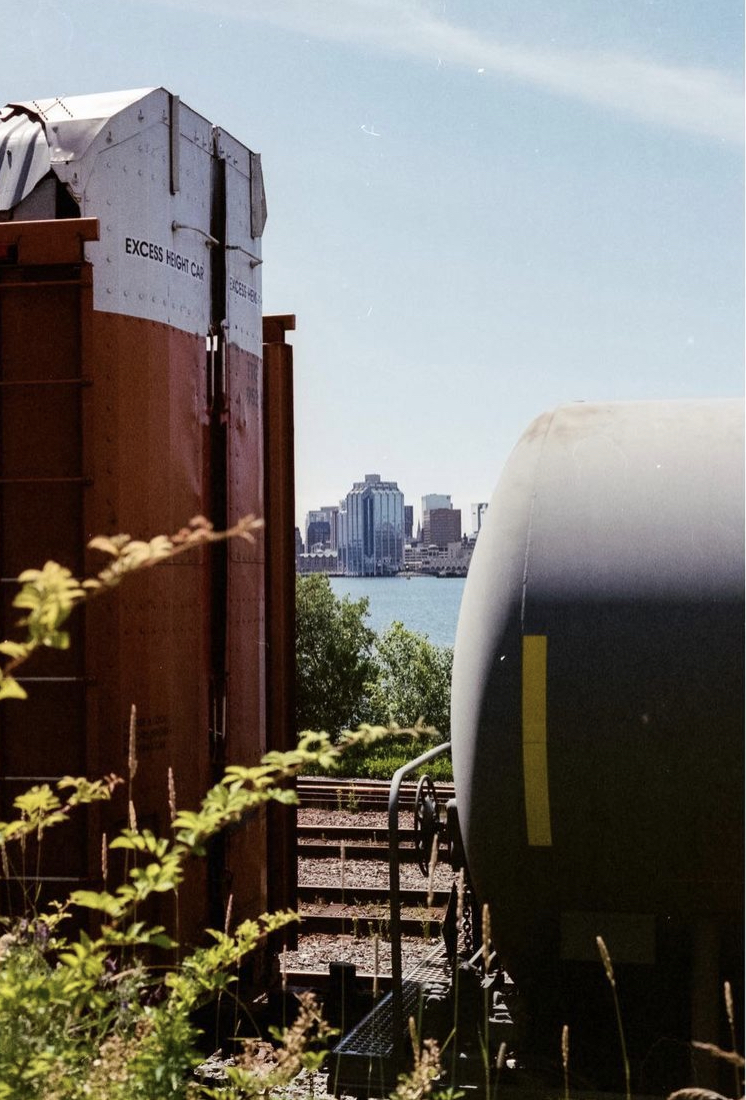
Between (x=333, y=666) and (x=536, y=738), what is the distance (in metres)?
28.1

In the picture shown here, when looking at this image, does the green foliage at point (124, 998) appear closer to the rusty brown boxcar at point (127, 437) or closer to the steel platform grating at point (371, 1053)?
the steel platform grating at point (371, 1053)

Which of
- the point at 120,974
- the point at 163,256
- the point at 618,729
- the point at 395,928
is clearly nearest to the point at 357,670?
the point at 163,256

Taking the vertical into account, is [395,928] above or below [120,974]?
below

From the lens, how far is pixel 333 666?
1282 inches

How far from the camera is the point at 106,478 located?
6.33 meters

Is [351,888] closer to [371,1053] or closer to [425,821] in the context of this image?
[425,821]

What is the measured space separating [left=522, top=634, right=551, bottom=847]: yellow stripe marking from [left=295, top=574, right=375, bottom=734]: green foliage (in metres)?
23.6

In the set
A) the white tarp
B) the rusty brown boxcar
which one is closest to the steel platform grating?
the rusty brown boxcar

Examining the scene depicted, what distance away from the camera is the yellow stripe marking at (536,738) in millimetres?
4598

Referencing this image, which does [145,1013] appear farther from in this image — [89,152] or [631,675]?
[89,152]

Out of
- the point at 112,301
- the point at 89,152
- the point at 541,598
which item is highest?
the point at 89,152

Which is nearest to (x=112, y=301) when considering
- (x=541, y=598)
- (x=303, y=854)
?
(x=541, y=598)

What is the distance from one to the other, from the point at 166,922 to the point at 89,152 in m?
4.44

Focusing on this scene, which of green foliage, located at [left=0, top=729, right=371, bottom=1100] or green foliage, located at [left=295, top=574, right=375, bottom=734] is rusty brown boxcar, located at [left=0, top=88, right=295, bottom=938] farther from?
green foliage, located at [left=295, top=574, right=375, bottom=734]
